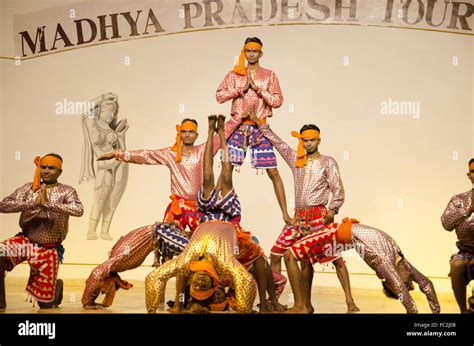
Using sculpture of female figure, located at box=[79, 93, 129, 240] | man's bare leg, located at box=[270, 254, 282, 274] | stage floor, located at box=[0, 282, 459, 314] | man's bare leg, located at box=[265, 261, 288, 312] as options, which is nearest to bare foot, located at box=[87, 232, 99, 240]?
sculpture of female figure, located at box=[79, 93, 129, 240]

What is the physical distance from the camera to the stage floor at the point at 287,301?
787 centimetres

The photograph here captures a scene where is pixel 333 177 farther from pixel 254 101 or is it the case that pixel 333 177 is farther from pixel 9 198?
pixel 9 198

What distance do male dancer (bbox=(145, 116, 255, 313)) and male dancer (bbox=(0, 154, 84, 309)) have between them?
1140mm

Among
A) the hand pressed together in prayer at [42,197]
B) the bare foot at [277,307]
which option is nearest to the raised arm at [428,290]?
the bare foot at [277,307]

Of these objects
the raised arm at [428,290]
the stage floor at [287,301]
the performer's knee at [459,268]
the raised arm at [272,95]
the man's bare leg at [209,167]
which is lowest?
the stage floor at [287,301]

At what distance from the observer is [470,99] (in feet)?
31.4

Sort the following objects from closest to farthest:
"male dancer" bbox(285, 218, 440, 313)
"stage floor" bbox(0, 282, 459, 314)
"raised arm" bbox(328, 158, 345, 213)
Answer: "male dancer" bbox(285, 218, 440, 313) → "raised arm" bbox(328, 158, 345, 213) → "stage floor" bbox(0, 282, 459, 314)

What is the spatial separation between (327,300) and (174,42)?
9.14ft

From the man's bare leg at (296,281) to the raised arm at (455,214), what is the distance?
3.74 ft

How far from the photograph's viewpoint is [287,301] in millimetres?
8547

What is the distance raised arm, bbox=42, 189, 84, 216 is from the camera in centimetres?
779

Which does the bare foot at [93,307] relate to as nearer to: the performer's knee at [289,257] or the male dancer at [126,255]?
the male dancer at [126,255]

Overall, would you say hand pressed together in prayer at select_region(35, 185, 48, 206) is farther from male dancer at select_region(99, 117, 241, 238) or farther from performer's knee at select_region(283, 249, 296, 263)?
performer's knee at select_region(283, 249, 296, 263)
